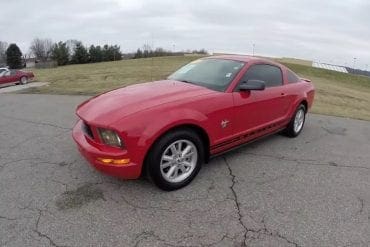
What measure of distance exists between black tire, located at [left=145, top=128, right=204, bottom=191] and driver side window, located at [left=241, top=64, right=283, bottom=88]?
4.10ft

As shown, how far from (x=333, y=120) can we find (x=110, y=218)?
20.5ft

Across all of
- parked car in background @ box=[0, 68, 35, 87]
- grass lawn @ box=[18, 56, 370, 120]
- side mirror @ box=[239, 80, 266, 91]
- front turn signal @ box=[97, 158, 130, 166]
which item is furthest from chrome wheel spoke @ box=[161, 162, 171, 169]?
parked car in background @ box=[0, 68, 35, 87]

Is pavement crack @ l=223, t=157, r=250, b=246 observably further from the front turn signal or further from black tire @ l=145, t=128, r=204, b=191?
A: the front turn signal

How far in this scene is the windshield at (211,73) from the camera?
4.83 metres

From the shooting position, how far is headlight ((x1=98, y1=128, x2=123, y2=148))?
377 centimetres

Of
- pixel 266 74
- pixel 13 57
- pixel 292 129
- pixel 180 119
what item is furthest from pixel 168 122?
pixel 13 57

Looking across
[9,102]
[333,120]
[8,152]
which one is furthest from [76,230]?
[9,102]

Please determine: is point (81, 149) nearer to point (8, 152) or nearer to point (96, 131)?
point (96, 131)

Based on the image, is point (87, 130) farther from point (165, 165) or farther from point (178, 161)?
point (178, 161)

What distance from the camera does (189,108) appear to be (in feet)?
13.6

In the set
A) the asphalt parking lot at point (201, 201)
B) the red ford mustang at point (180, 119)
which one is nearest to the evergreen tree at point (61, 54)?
the asphalt parking lot at point (201, 201)

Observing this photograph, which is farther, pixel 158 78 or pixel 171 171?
pixel 158 78

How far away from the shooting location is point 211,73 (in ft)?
16.7

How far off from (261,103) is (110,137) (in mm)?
2322
